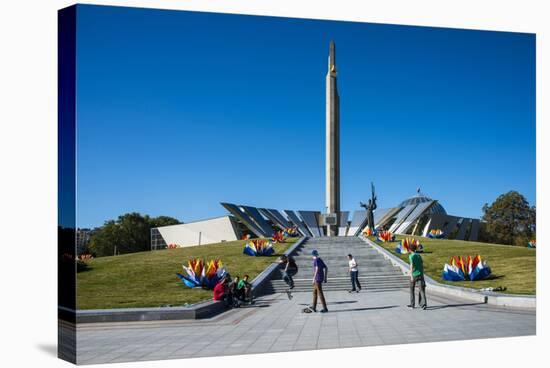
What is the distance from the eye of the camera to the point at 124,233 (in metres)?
12.3

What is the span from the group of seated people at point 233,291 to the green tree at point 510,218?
5.12 m

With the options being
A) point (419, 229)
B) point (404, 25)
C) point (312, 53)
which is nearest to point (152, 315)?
point (312, 53)

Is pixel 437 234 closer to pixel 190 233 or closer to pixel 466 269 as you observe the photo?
pixel 466 269

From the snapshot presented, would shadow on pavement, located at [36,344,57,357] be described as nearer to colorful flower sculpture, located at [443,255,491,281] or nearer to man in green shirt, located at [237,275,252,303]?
man in green shirt, located at [237,275,252,303]

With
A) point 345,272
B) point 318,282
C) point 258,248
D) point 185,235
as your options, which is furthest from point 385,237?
point 318,282

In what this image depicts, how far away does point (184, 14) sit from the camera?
11188mm

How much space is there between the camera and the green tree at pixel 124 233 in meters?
10.8

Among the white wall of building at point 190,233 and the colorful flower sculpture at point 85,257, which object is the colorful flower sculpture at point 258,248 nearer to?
the white wall of building at point 190,233

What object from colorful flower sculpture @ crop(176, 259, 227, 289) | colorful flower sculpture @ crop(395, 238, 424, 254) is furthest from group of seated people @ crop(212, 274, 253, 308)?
colorful flower sculpture @ crop(395, 238, 424, 254)

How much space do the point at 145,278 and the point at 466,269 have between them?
666 centimetres

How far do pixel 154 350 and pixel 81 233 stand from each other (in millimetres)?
2093

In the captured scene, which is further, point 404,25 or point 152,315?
point 404,25

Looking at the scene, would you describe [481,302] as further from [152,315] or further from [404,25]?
[152,315]

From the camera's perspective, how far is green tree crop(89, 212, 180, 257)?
10.8 m
